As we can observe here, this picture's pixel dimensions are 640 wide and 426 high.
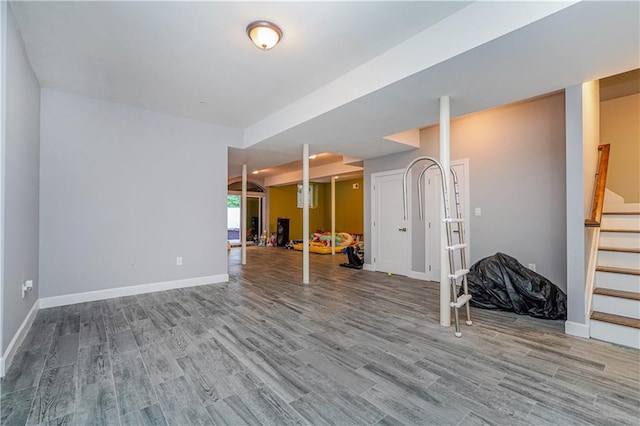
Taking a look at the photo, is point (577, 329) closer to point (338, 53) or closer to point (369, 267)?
point (338, 53)

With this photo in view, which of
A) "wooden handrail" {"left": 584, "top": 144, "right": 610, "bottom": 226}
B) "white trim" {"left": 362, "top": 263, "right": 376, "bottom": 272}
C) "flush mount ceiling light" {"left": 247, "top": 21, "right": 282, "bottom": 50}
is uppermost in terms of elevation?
"flush mount ceiling light" {"left": 247, "top": 21, "right": 282, "bottom": 50}

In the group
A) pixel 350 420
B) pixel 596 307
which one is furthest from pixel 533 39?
pixel 350 420

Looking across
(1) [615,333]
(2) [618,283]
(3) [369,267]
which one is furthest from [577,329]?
(3) [369,267]

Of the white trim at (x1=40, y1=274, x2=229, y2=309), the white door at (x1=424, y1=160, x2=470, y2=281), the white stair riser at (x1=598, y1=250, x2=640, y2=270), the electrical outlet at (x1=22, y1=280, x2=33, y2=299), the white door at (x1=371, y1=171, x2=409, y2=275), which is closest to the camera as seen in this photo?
the electrical outlet at (x1=22, y1=280, x2=33, y2=299)

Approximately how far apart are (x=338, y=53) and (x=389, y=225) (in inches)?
154

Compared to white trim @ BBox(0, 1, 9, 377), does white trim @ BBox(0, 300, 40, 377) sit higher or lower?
lower

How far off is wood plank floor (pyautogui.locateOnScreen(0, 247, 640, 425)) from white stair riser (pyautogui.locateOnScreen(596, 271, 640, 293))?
60 cm

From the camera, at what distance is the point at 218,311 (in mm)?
3438

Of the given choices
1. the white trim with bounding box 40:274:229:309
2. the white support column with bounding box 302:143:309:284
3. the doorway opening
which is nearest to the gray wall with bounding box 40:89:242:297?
the white trim with bounding box 40:274:229:309

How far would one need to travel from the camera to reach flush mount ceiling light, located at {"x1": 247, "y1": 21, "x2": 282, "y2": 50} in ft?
7.64

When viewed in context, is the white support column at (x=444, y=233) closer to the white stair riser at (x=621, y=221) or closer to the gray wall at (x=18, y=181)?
the white stair riser at (x=621, y=221)

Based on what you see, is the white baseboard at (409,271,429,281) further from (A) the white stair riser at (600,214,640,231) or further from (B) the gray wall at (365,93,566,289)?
(A) the white stair riser at (600,214,640,231)

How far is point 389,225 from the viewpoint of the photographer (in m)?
5.98

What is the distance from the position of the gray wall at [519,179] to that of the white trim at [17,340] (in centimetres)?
543
